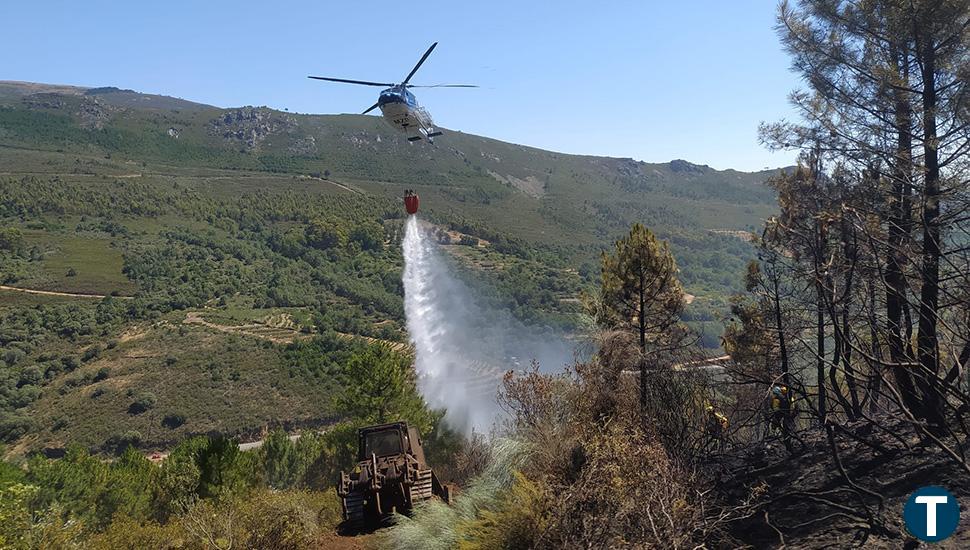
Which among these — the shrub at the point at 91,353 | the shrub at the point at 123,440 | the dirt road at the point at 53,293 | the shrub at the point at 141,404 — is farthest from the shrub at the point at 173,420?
the dirt road at the point at 53,293

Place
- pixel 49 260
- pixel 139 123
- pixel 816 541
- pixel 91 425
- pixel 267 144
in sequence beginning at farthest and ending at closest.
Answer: pixel 267 144 → pixel 139 123 → pixel 49 260 → pixel 91 425 → pixel 816 541

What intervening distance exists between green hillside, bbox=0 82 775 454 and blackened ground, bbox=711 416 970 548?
28.3 feet

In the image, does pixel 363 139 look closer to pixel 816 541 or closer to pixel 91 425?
pixel 91 425

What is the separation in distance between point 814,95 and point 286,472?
2870cm

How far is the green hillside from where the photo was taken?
4944cm

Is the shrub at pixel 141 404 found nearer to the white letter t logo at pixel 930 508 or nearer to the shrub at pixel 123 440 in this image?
the shrub at pixel 123 440

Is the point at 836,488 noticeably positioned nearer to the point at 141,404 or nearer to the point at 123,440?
the point at 123,440

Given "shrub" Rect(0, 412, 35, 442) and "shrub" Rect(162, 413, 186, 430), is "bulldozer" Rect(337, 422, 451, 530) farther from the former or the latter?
"shrub" Rect(0, 412, 35, 442)

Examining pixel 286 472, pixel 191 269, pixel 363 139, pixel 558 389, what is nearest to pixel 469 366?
pixel 286 472

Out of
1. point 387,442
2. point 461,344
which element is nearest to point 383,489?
point 387,442

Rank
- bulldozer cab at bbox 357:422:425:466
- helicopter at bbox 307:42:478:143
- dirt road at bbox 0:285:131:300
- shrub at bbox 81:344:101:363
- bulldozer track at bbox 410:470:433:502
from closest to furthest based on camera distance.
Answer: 1. bulldozer track at bbox 410:470:433:502
2. bulldozer cab at bbox 357:422:425:466
3. helicopter at bbox 307:42:478:143
4. shrub at bbox 81:344:101:363
5. dirt road at bbox 0:285:131:300

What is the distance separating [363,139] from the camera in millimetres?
181875

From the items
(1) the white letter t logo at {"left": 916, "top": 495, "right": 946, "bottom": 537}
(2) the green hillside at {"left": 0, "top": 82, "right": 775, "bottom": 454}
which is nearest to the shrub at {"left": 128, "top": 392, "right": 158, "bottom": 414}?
(2) the green hillside at {"left": 0, "top": 82, "right": 775, "bottom": 454}

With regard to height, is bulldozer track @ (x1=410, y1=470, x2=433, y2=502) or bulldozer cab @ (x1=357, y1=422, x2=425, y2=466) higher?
bulldozer cab @ (x1=357, y1=422, x2=425, y2=466)
